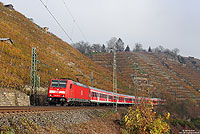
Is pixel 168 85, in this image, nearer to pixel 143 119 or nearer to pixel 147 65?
pixel 147 65

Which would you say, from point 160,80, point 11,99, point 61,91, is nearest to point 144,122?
point 61,91

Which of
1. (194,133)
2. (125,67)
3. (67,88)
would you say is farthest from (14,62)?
(125,67)

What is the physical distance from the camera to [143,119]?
404 inches

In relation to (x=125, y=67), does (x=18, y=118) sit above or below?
below

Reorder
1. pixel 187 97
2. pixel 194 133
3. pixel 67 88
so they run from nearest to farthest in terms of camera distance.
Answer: pixel 67 88 → pixel 194 133 → pixel 187 97

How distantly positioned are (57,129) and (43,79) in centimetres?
2648

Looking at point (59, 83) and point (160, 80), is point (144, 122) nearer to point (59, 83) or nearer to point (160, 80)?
point (59, 83)

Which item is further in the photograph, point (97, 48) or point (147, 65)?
point (97, 48)

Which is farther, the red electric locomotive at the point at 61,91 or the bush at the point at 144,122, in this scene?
the red electric locomotive at the point at 61,91

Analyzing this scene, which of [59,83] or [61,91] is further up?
[59,83]

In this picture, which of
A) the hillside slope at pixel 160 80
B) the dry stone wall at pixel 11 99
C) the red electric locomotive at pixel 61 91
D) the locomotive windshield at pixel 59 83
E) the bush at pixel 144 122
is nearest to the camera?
the bush at pixel 144 122

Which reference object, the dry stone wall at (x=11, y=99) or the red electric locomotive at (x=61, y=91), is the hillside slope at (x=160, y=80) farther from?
the dry stone wall at (x=11, y=99)

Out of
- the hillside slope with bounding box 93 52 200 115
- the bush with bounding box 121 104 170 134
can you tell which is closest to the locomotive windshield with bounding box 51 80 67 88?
the bush with bounding box 121 104 170 134

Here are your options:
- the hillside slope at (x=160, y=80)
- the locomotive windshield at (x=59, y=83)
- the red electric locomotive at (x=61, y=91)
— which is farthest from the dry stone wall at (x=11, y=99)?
the hillside slope at (x=160, y=80)
